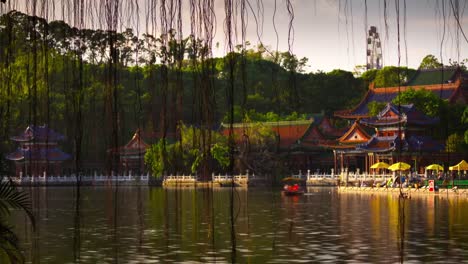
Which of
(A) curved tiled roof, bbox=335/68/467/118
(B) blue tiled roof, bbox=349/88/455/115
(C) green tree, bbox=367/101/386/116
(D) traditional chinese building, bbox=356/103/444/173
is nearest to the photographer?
(D) traditional chinese building, bbox=356/103/444/173

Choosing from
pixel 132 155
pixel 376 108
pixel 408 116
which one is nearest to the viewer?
pixel 408 116

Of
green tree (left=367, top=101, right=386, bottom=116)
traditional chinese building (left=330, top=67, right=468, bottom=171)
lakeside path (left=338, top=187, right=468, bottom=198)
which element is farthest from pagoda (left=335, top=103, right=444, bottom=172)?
lakeside path (left=338, top=187, right=468, bottom=198)

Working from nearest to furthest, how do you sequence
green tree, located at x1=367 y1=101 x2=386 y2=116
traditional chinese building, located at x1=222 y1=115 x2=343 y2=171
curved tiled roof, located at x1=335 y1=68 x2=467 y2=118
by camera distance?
1. green tree, located at x1=367 y1=101 x2=386 y2=116
2. curved tiled roof, located at x1=335 y1=68 x2=467 y2=118
3. traditional chinese building, located at x1=222 y1=115 x2=343 y2=171

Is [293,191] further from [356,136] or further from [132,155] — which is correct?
[132,155]

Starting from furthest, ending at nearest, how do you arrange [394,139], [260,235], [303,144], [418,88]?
1. [303,144]
2. [418,88]
3. [394,139]
4. [260,235]

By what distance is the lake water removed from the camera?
21781 millimetres

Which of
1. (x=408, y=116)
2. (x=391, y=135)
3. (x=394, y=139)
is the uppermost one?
(x=408, y=116)

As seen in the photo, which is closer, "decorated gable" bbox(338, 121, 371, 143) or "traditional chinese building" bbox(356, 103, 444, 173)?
"traditional chinese building" bbox(356, 103, 444, 173)

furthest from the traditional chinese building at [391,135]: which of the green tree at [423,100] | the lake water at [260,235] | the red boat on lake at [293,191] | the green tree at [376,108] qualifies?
the lake water at [260,235]

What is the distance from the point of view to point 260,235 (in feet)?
93.7

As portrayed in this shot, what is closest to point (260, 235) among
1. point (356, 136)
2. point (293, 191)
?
point (293, 191)

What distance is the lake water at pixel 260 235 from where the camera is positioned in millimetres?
21781

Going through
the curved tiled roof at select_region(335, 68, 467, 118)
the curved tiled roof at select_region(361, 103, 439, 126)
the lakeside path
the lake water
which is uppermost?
the curved tiled roof at select_region(335, 68, 467, 118)

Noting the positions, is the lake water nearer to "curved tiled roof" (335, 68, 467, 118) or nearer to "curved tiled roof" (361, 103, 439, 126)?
"curved tiled roof" (361, 103, 439, 126)
